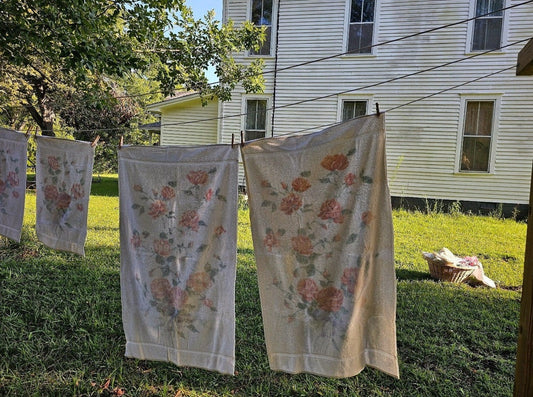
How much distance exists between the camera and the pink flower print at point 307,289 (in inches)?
72.8

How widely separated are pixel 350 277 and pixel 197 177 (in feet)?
3.17

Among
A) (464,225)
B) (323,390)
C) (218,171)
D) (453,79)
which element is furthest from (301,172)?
(453,79)

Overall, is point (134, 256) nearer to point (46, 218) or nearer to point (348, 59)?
point (46, 218)

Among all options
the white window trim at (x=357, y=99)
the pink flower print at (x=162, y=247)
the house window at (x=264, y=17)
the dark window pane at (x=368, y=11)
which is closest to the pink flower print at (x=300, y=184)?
the pink flower print at (x=162, y=247)

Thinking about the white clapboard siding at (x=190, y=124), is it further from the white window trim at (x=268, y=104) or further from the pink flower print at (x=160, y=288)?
the pink flower print at (x=160, y=288)

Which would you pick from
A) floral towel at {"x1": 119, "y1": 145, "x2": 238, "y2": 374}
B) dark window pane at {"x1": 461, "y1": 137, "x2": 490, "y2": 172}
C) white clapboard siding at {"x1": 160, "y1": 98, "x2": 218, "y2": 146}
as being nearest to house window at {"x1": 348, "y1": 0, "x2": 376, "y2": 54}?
dark window pane at {"x1": 461, "y1": 137, "x2": 490, "y2": 172}

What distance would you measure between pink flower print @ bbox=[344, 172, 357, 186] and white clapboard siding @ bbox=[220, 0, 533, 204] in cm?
703

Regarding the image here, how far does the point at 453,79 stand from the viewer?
896cm

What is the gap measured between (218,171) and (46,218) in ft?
6.17

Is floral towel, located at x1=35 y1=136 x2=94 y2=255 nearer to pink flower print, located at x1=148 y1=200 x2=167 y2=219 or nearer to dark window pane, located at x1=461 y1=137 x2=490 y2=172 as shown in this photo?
pink flower print, located at x1=148 y1=200 x2=167 y2=219

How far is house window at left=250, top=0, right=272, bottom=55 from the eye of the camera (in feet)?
33.9

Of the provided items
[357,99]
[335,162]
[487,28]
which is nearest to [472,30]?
[487,28]

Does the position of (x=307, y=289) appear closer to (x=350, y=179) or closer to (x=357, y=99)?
(x=350, y=179)

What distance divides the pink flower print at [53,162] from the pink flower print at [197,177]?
4.86 feet
